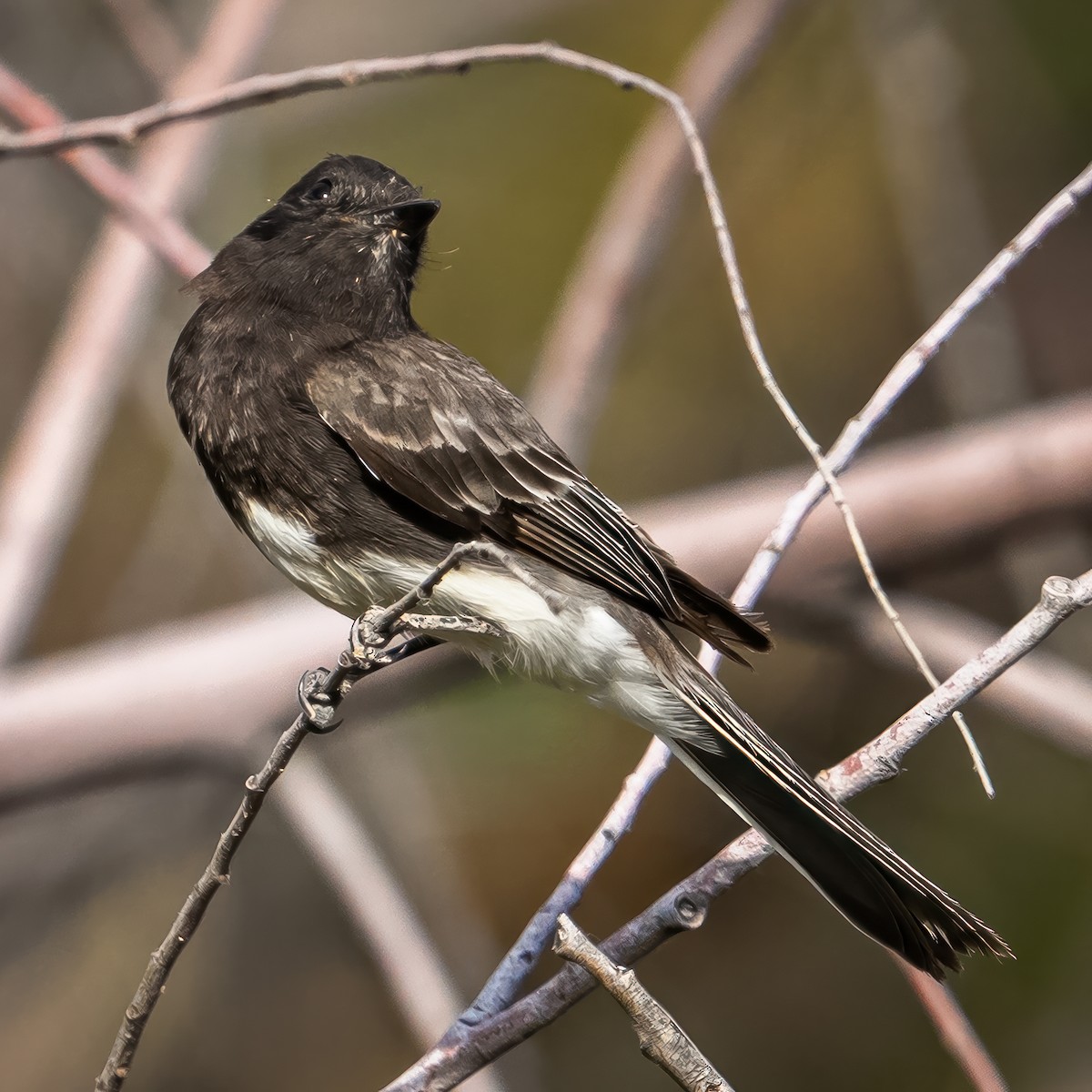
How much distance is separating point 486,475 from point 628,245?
4.99 feet

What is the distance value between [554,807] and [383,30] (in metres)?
2.82

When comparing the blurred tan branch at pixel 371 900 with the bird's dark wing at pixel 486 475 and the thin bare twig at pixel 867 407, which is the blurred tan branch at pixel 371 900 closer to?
the bird's dark wing at pixel 486 475

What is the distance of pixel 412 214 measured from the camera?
261 centimetres

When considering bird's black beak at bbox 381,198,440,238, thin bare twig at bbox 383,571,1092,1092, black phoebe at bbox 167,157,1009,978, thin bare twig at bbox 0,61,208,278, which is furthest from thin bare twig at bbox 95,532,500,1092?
thin bare twig at bbox 0,61,208,278

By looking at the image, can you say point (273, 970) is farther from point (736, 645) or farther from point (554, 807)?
point (736, 645)

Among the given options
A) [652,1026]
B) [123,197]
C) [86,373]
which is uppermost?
[86,373]

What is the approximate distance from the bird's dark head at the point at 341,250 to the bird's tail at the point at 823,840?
905 mm

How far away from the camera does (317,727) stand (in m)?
2.06

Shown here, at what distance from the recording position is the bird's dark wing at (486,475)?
236 cm

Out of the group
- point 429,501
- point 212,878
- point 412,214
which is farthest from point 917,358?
point 212,878

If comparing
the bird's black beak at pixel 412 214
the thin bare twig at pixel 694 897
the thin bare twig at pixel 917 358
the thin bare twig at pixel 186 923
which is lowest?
the thin bare twig at pixel 694 897

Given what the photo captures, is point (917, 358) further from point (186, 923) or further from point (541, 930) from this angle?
point (186, 923)

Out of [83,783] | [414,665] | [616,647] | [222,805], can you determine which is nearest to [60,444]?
[83,783]

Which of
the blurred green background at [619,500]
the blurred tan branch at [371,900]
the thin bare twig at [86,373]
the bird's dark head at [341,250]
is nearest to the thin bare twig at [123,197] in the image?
the thin bare twig at [86,373]
